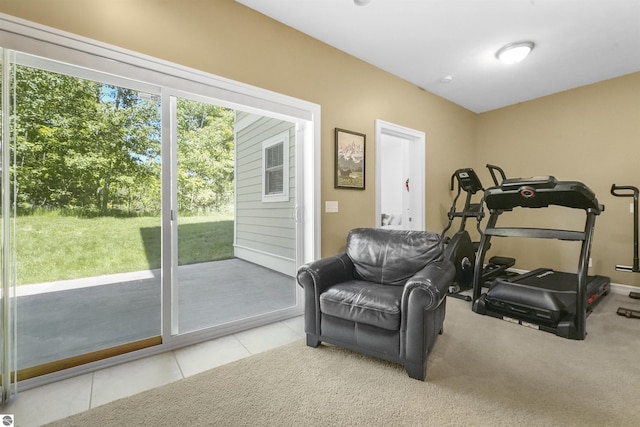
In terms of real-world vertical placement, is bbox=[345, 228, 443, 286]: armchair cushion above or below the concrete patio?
above

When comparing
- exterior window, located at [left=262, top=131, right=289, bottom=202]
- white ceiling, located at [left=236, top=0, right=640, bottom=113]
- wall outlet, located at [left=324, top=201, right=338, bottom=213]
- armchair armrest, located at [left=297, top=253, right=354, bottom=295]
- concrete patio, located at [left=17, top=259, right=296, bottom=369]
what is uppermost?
white ceiling, located at [left=236, top=0, right=640, bottom=113]

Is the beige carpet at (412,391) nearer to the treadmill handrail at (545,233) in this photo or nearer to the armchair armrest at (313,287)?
the armchair armrest at (313,287)

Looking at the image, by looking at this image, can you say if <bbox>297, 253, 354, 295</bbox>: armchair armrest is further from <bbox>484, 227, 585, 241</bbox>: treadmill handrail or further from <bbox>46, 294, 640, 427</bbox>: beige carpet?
<bbox>484, 227, 585, 241</bbox>: treadmill handrail

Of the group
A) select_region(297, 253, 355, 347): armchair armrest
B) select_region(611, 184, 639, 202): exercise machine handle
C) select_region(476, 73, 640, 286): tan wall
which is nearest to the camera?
select_region(297, 253, 355, 347): armchair armrest

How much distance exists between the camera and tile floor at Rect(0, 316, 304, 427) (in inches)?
64.3

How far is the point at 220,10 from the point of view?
249 cm

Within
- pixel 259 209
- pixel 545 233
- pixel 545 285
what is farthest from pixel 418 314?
pixel 545 285

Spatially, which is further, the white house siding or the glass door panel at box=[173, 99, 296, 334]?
the white house siding

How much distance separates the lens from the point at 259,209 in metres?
3.25

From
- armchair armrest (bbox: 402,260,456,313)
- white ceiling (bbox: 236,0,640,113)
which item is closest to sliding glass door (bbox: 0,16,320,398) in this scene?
white ceiling (bbox: 236,0,640,113)

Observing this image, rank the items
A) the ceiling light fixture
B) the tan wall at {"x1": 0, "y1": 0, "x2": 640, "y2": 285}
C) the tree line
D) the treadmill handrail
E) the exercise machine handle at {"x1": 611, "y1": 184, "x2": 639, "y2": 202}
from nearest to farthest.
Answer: the tree line
the tan wall at {"x1": 0, "y1": 0, "x2": 640, "y2": 285}
the treadmill handrail
the ceiling light fixture
the exercise machine handle at {"x1": 611, "y1": 184, "x2": 639, "y2": 202}

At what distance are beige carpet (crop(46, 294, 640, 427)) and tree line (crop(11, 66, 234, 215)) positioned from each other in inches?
54.4

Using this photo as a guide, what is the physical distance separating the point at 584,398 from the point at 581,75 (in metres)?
4.21

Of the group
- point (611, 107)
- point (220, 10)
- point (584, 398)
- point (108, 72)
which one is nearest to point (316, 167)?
point (220, 10)
